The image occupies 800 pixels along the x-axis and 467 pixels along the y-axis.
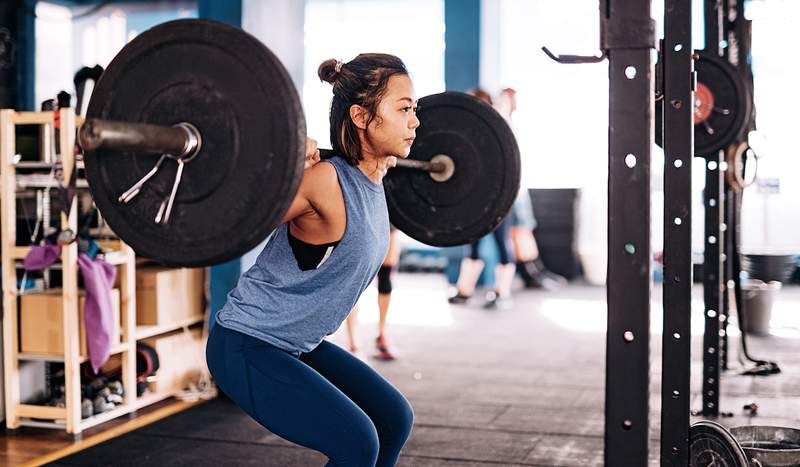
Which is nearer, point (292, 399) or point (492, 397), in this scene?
point (292, 399)

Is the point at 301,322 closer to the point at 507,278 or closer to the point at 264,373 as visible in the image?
the point at 264,373

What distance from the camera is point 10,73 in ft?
24.2

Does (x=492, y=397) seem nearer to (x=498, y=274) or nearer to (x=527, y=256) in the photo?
(x=498, y=274)

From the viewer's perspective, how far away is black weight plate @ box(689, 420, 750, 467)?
7.55ft

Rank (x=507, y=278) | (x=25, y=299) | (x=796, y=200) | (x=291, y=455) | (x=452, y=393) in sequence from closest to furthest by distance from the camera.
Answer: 1. (x=291, y=455)
2. (x=25, y=299)
3. (x=452, y=393)
4. (x=507, y=278)
5. (x=796, y=200)

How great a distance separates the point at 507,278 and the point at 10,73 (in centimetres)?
436

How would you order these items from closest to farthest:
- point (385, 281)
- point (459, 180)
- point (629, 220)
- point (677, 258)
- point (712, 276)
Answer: point (629, 220)
point (677, 258)
point (459, 180)
point (712, 276)
point (385, 281)

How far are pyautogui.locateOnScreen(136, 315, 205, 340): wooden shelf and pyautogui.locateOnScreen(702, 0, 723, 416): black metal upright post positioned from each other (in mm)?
2189

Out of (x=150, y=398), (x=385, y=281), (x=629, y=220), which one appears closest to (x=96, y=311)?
(x=150, y=398)

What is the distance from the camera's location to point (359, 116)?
5.90ft

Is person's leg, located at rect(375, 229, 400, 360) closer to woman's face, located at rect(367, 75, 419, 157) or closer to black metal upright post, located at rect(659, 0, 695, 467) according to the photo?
black metal upright post, located at rect(659, 0, 695, 467)

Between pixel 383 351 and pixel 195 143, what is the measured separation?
A: 3592 millimetres

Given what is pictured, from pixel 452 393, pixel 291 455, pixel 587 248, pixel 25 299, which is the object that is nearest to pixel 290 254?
pixel 291 455

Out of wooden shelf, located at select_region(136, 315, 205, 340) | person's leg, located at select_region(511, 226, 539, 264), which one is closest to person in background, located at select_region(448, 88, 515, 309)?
person's leg, located at select_region(511, 226, 539, 264)
